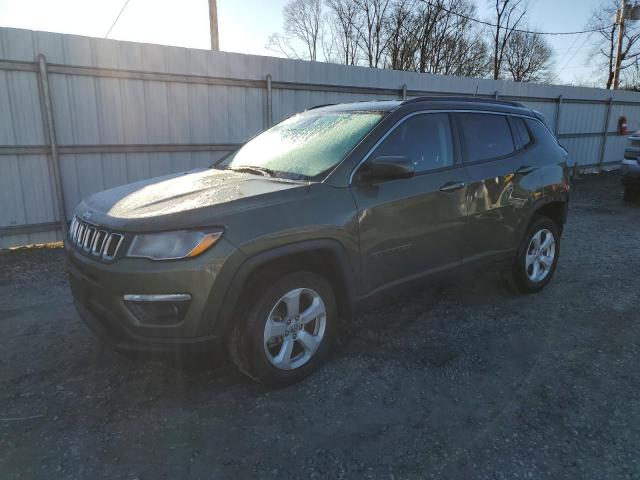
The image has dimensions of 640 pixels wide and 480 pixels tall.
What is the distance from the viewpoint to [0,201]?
6.24 meters

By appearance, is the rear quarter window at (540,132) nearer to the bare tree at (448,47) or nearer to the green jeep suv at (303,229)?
the green jeep suv at (303,229)

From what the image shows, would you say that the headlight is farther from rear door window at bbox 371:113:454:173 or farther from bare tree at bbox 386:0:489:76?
bare tree at bbox 386:0:489:76

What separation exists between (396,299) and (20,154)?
17.7ft

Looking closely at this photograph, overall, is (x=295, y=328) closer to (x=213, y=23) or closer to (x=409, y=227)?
(x=409, y=227)

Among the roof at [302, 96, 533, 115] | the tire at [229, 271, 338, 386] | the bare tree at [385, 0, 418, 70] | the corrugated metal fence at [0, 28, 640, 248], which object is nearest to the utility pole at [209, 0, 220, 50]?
the corrugated metal fence at [0, 28, 640, 248]

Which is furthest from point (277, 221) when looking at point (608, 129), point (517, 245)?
point (608, 129)

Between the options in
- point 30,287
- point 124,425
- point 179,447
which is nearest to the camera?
point 179,447

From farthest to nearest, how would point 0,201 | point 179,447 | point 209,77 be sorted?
point 209,77 → point 0,201 → point 179,447

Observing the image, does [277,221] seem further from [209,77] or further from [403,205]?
[209,77]

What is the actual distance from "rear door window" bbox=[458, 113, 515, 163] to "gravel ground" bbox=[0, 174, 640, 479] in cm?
139

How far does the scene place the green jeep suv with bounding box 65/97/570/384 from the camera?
8.53 feet

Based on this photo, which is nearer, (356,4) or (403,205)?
(403,205)

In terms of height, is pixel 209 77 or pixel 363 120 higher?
pixel 209 77

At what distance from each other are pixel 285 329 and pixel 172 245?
87cm
